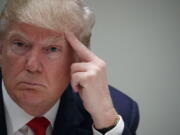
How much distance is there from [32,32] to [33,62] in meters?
0.10

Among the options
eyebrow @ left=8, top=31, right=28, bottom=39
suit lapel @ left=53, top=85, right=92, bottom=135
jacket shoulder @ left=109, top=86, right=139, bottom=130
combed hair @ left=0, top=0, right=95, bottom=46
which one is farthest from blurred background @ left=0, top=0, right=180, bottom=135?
eyebrow @ left=8, top=31, right=28, bottom=39

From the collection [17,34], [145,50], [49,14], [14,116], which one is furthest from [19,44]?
[145,50]

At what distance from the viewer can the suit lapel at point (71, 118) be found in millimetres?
1170

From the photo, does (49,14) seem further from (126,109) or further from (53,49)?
(126,109)

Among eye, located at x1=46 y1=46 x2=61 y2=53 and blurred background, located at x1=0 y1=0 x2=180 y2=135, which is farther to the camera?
blurred background, located at x1=0 y1=0 x2=180 y2=135

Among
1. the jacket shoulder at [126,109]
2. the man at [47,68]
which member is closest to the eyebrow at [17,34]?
the man at [47,68]

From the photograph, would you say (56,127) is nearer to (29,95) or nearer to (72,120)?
(72,120)

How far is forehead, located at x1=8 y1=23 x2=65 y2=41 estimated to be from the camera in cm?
99

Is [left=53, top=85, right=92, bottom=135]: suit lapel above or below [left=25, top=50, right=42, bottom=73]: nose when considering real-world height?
below

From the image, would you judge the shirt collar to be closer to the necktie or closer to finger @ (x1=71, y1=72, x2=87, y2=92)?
the necktie

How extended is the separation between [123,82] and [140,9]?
0.43 meters

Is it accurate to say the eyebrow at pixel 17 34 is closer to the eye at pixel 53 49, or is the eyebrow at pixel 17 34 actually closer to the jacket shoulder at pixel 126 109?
the eye at pixel 53 49

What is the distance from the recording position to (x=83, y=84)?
1047 mm

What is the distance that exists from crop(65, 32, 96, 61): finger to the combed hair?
0.02 meters
